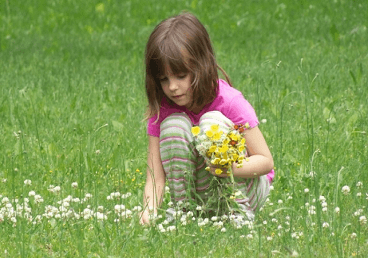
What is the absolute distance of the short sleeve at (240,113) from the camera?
3201 mm

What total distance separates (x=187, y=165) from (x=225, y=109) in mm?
323

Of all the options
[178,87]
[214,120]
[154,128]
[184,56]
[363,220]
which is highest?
[184,56]

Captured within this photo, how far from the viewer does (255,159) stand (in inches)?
122

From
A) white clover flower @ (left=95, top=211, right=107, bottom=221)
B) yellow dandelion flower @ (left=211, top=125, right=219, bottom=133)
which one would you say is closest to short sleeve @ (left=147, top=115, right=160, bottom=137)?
white clover flower @ (left=95, top=211, right=107, bottom=221)

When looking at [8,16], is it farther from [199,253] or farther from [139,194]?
[199,253]

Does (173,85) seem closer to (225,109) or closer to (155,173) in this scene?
(225,109)

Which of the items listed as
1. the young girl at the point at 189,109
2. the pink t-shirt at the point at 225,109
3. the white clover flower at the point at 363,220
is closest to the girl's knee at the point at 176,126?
the young girl at the point at 189,109

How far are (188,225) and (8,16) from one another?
356 inches

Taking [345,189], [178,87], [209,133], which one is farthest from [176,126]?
[345,189]

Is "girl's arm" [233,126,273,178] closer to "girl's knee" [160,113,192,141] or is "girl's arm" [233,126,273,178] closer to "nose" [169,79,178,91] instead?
"girl's knee" [160,113,192,141]

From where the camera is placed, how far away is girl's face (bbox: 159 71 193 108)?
10.2ft

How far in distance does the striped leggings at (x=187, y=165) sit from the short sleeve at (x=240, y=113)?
141mm

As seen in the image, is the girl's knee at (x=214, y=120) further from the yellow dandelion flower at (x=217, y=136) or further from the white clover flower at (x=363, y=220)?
the white clover flower at (x=363, y=220)

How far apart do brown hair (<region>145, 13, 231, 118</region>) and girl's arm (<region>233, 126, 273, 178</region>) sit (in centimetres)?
26
